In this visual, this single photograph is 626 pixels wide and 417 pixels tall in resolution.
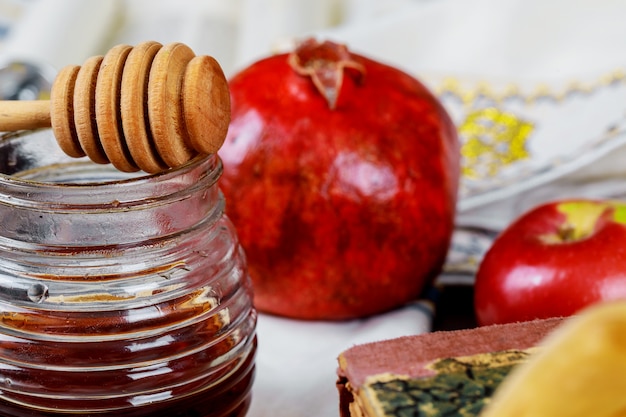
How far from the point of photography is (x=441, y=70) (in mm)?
880

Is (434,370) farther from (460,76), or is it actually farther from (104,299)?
(460,76)

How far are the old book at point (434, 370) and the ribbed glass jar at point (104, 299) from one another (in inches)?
3.2

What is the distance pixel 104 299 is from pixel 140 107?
0.09 metres

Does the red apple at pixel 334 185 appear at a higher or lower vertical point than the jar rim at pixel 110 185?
lower

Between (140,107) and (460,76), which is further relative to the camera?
(460,76)

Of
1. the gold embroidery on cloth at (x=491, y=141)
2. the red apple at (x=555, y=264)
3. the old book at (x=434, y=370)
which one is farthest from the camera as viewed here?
the gold embroidery on cloth at (x=491, y=141)

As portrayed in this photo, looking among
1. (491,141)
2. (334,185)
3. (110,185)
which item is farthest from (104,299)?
(491,141)

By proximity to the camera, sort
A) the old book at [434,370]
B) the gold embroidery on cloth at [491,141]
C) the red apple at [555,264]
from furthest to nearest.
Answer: the gold embroidery on cloth at [491,141] → the red apple at [555,264] → the old book at [434,370]

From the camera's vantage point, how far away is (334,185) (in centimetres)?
53

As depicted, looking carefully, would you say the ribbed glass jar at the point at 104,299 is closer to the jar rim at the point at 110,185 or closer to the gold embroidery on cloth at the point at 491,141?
the jar rim at the point at 110,185

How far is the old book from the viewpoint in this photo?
0.29 m

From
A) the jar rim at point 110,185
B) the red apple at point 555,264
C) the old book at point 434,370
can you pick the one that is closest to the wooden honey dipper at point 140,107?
the jar rim at point 110,185

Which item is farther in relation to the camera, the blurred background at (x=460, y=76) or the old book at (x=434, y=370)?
the blurred background at (x=460, y=76)

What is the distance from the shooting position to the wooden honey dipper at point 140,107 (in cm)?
35
